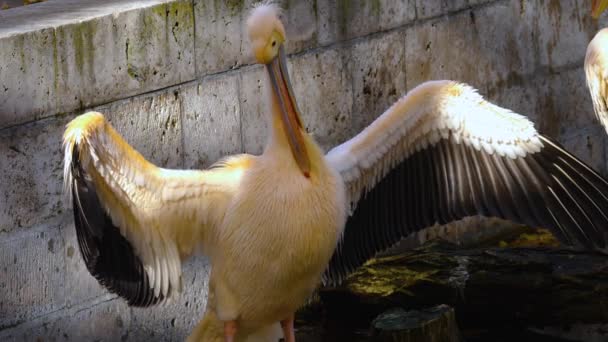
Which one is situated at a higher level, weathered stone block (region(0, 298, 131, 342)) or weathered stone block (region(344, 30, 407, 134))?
weathered stone block (region(344, 30, 407, 134))

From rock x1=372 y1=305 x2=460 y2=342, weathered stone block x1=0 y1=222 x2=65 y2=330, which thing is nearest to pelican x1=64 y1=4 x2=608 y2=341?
rock x1=372 y1=305 x2=460 y2=342

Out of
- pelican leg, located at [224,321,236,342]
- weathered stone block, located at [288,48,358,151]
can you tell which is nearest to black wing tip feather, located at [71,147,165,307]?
pelican leg, located at [224,321,236,342]

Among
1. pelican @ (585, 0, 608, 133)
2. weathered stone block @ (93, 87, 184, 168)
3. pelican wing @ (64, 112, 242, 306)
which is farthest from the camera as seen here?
pelican @ (585, 0, 608, 133)

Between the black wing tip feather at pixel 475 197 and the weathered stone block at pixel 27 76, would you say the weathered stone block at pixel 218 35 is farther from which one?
the black wing tip feather at pixel 475 197

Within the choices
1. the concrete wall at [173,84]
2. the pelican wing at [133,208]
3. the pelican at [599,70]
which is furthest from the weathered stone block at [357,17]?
the pelican wing at [133,208]

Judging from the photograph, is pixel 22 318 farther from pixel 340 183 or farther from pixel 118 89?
pixel 340 183

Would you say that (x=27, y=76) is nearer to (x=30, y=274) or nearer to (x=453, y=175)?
(x=30, y=274)

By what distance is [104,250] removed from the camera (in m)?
5.27

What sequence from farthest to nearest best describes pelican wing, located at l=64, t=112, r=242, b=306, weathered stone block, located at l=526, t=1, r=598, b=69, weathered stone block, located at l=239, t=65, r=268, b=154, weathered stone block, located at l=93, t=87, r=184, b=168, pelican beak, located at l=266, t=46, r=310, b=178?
weathered stone block, located at l=526, t=1, r=598, b=69 → weathered stone block, located at l=239, t=65, r=268, b=154 → weathered stone block, located at l=93, t=87, r=184, b=168 → pelican beak, located at l=266, t=46, r=310, b=178 → pelican wing, located at l=64, t=112, r=242, b=306

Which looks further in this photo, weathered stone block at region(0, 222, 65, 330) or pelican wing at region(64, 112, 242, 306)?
weathered stone block at region(0, 222, 65, 330)

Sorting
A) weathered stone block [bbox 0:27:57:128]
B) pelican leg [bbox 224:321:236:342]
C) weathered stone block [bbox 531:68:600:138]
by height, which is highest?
weathered stone block [bbox 0:27:57:128]

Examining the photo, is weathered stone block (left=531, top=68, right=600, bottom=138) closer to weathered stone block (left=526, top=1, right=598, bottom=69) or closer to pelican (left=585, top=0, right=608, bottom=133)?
weathered stone block (left=526, top=1, right=598, bottom=69)

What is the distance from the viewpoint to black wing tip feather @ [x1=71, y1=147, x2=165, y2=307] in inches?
196

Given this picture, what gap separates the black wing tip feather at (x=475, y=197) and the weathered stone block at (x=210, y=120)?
848 mm
